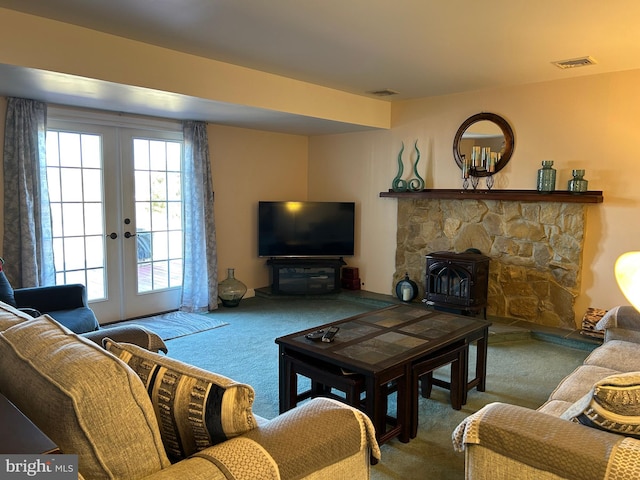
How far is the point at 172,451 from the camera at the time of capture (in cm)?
139

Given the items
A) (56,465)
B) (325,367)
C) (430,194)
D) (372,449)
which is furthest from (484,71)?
(56,465)

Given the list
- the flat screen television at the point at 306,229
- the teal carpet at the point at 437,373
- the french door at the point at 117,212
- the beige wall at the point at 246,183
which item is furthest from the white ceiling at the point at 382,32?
the teal carpet at the point at 437,373

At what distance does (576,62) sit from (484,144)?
1.25m

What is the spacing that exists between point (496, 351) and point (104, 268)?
3.86 m

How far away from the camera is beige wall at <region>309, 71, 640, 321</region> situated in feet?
14.0

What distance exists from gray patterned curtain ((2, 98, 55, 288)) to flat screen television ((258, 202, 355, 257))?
256 cm

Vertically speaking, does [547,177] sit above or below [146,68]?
below

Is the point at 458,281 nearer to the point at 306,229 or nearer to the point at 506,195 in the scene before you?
the point at 506,195

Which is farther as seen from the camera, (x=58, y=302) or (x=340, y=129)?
Result: (x=340, y=129)

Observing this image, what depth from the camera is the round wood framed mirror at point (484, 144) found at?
4895 mm

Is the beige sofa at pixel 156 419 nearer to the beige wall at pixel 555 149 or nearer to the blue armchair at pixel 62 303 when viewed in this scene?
the blue armchair at pixel 62 303

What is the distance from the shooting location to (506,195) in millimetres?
4840

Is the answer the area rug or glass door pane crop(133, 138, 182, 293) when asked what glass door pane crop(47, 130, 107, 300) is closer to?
glass door pane crop(133, 138, 182, 293)

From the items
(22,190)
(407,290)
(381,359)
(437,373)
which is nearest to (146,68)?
Result: (22,190)
